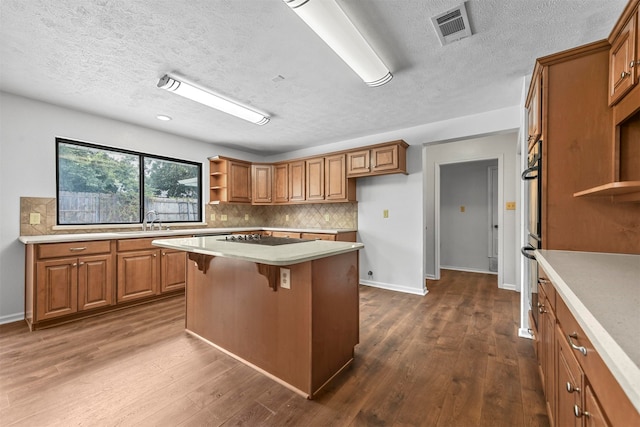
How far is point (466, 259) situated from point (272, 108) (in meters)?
4.60

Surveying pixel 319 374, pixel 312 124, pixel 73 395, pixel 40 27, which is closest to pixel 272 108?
pixel 312 124

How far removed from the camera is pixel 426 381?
179cm

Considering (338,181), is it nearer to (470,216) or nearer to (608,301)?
(470,216)

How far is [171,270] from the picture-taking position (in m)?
3.58

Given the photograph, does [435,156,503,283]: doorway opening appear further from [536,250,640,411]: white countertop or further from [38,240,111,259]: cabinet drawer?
[38,240,111,259]: cabinet drawer

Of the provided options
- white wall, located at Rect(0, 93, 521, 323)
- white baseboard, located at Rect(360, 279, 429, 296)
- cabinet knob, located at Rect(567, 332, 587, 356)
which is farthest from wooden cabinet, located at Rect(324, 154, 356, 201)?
cabinet knob, located at Rect(567, 332, 587, 356)

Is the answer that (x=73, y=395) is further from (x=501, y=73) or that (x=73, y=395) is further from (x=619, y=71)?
(x=501, y=73)

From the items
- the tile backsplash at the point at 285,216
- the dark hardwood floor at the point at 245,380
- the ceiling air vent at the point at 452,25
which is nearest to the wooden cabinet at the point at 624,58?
the ceiling air vent at the point at 452,25

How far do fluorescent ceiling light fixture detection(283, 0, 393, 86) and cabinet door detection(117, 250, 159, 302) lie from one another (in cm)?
318

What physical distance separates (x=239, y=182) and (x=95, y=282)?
98.5 inches

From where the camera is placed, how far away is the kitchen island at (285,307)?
1.65m

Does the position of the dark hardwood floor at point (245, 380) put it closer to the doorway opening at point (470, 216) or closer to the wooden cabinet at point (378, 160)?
the wooden cabinet at point (378, 160)

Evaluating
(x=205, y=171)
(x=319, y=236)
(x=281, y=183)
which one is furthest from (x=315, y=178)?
(x=205, y=171)

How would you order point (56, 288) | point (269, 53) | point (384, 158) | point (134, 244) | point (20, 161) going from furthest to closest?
point (384, 158) < point (134, 244) < point (20, 161) < point (56, 288) < point (269, 53)
